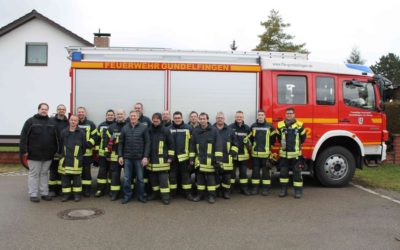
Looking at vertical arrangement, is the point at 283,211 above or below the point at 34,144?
below

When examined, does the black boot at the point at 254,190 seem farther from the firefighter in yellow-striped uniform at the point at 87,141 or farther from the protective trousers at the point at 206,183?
the firefighter in yellow-striped uniform at the point at 87,141

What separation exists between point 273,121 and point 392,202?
2644 mm

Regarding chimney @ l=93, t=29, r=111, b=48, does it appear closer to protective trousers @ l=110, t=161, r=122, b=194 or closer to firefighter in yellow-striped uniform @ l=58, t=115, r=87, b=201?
firefighter in yellow-striped uniform @ l=58, t=115, r=87, b=201

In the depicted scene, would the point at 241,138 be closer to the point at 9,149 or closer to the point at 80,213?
the point at 80,213

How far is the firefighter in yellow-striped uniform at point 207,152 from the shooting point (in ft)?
22.9

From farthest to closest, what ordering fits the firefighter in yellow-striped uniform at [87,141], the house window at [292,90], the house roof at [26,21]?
the house roof at [26,21] → the house window at [292,90] → the firefighter in yellow-striped uniform at [87,141]

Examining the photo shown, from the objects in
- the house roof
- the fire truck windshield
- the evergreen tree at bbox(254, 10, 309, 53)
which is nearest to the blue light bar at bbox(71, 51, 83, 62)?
the fire truck windshield

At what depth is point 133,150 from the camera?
683 centimetres

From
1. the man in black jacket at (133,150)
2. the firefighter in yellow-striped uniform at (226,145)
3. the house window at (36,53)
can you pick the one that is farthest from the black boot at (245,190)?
the house window at (36,53)

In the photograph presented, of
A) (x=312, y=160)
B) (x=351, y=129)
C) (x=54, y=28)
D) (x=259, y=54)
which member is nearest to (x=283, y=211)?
(x=312, y=160)

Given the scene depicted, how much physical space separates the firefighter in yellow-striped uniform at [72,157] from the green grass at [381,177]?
630 cm

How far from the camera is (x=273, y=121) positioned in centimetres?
788

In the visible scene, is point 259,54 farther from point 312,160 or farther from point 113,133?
point 113,133

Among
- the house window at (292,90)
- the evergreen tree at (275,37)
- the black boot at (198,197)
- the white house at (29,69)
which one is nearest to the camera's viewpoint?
the black boot at (198,197)
